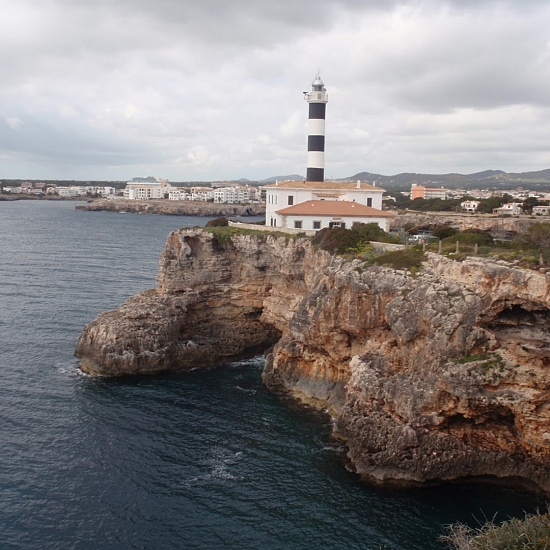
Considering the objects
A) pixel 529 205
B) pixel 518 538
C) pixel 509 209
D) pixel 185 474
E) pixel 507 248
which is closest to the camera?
pixel 518 538

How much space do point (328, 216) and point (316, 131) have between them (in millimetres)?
14711

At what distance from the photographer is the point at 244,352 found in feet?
Result: 136

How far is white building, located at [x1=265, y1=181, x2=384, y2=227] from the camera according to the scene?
49344mm

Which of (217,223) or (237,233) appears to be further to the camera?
(217,223)

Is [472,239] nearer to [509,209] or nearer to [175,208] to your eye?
[509,209]

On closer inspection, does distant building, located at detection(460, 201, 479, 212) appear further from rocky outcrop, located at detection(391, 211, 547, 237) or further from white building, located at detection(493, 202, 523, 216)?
rocky outcrop, located at detection(391, 211, 547, 237)

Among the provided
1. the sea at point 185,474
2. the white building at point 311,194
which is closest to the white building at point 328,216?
the white building at point 311,194

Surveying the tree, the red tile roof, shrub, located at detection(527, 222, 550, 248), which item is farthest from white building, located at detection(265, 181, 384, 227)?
the tree

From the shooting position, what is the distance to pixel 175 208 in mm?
185875


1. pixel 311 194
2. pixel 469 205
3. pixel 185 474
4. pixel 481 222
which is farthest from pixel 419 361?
pixel 469 205

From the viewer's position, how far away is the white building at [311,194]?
49.3 meters

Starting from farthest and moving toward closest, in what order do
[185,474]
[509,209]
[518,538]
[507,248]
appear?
[509,209], [507,248], [185,474], [518,538]

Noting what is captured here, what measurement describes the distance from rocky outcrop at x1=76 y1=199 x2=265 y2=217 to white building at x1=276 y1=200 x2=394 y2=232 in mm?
134426

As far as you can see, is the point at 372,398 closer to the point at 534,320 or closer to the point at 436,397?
the point at 436,397
